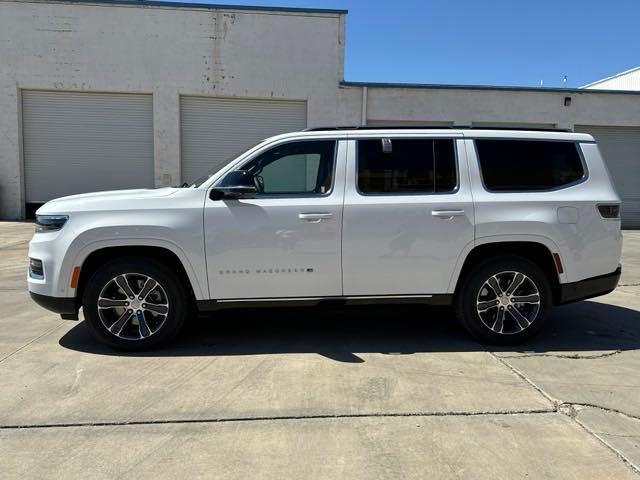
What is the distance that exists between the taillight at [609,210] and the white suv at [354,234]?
0.02 m

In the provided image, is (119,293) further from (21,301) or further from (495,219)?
(495,219)

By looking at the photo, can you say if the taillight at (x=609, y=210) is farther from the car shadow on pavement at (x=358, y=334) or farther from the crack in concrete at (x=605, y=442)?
the crack in concrete at (x=605, y=442)

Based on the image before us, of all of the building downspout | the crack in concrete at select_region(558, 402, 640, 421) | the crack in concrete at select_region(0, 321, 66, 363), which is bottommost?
the crack in concrete at select_region(558, 402, 640, 421)

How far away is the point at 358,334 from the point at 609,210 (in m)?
2.74

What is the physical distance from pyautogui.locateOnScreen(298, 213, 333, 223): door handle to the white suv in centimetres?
1

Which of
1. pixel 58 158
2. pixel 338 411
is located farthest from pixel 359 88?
pixel 338 411

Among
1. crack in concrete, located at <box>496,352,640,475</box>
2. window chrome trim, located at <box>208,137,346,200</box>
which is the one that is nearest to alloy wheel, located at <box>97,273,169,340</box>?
window chrome trim, located at <box>208,137,346,200</box>

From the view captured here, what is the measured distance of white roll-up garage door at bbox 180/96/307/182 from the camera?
1664 cm

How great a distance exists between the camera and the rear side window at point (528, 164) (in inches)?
198

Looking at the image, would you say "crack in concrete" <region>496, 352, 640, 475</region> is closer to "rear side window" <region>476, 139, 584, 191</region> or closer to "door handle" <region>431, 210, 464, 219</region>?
"door handle" <region>431, 210, 464, 219</region>

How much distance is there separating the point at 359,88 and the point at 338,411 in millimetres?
14445

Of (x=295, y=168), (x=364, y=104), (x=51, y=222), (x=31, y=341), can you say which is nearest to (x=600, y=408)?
(x=295, y=168)

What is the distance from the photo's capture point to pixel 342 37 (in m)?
16.5

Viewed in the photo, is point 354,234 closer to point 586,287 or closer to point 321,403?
point 321,403
